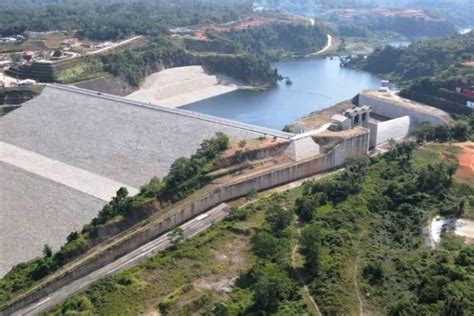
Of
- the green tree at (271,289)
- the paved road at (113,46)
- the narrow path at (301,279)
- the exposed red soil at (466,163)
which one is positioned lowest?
the narrow path at (301,279)

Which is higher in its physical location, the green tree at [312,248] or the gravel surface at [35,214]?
the green tree at [312,248]

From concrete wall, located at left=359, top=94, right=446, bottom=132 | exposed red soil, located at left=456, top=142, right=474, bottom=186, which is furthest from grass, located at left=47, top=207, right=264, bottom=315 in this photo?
concrete wall, located at left=359, top=94, right=446, bottom=132

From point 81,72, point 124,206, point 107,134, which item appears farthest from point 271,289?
point 81,72

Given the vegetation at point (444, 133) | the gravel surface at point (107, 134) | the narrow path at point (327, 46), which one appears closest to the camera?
the gravel surface at point (107, 134)

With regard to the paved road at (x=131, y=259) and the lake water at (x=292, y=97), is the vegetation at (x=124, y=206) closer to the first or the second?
the paved road at (x=131, y=259)

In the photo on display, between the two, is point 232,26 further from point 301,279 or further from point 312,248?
point 301,279

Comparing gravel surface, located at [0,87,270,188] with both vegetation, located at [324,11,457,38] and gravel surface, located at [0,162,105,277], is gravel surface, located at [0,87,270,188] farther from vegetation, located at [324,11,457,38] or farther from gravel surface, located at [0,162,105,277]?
vegetation, located at [324,11,457,38]

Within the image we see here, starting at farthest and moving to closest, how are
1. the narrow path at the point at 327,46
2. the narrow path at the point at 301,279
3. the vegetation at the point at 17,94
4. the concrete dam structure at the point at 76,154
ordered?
the narrow path at the point at 327,46 → the vegetation at the point at 17,94 → the concrete dam structure at the point at 76,154 → the narrow path at the point at 301,279

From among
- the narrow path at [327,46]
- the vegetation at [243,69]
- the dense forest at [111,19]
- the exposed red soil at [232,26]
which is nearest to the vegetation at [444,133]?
the vegetation at [243,69]
